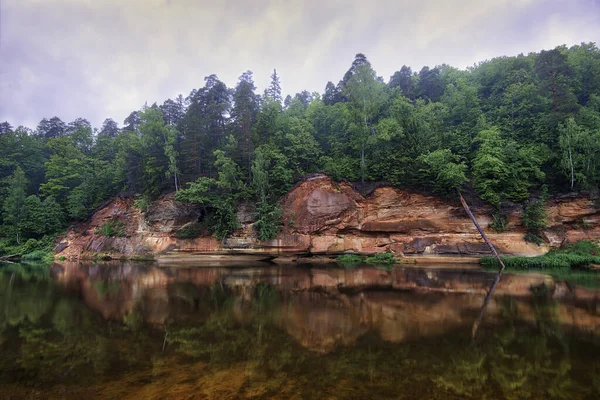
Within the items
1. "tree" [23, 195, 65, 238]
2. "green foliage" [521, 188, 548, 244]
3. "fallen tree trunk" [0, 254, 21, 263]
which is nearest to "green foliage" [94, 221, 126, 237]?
"tree" [23, 195, 65, 238]

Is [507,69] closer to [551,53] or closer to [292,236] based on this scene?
[551,53]

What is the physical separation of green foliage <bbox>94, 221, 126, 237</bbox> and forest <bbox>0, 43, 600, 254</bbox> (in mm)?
4330

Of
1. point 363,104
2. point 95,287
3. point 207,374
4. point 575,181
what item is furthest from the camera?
point 363,104

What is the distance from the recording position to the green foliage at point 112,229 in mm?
39500

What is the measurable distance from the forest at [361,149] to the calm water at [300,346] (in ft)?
67.5

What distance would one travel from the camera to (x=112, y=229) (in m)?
40.1

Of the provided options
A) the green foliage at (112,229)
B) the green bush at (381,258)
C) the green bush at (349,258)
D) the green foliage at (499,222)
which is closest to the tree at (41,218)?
the green foliage at (112,229)

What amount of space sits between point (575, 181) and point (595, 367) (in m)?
31.5

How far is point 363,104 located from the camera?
38.0m

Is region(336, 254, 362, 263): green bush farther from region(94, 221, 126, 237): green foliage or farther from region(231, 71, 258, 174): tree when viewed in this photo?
region(94, 221, 126, 237): green foliage

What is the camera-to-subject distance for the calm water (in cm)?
516

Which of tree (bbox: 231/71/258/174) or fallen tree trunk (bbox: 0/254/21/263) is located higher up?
tree (bbox: 231/71/258/174)

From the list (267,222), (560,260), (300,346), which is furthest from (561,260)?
(300,346)

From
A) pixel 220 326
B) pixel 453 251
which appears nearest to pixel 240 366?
pixel 220 326
